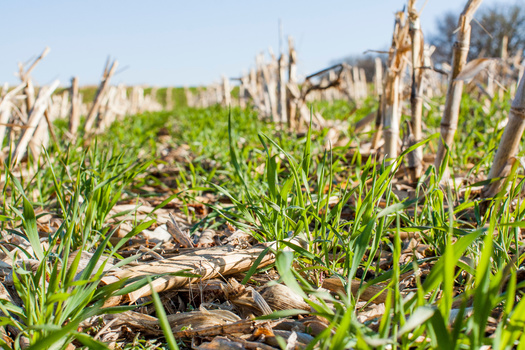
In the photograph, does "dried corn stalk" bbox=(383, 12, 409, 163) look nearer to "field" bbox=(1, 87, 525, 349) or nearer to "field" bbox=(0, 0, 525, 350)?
"field" bbox=(0, 0, 525, 350)

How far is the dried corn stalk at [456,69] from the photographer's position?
172cm

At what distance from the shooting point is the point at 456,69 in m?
1.84

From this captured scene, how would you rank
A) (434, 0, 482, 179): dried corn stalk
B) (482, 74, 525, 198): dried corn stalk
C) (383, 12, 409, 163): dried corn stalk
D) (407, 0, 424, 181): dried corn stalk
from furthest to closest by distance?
(383, 12, 409, 163): dried corn stalk → (407, 0, 424, 181): dried corn stalk → (434, 0, 482, 179): dried corn stalk → (482, 74, 525, 198): dried corn stalk

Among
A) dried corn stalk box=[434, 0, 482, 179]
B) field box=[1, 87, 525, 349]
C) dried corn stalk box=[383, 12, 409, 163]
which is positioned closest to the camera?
field box=[1, 87, 525, 349]

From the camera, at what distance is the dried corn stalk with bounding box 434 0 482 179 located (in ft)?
5.63

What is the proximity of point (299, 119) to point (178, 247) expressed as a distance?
2.94 metres

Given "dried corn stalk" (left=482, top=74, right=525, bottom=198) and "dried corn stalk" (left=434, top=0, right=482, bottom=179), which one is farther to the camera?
"dried corn stalk" (left=434, top=0, right=482, bottom=179)

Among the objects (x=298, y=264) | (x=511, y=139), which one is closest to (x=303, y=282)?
(x=298, y=264)

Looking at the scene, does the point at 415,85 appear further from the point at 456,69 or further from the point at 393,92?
the point at 456,69

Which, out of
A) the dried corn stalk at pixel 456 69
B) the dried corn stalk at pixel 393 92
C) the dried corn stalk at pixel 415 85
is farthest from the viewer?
the dried corn stalk at pixel 393 92

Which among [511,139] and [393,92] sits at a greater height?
[393,92]

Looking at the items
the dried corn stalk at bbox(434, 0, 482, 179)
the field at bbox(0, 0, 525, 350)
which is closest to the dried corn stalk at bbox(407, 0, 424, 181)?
the field at bbox(0, 0, 525, 350)

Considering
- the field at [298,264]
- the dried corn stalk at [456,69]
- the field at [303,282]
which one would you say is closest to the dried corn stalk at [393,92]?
the field at [298,264]

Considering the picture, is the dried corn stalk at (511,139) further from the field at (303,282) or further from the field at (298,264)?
the field at (303,282)
